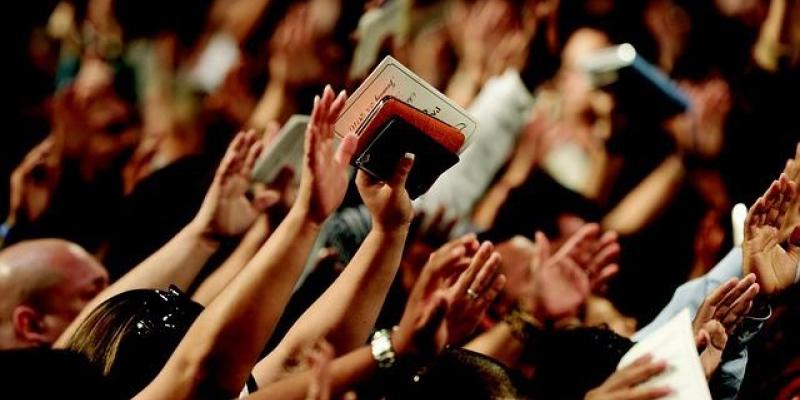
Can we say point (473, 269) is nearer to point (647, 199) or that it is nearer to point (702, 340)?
point (702, 340)

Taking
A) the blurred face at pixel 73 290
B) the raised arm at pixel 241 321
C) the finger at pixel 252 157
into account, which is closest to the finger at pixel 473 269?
the raised arm at pixel 241 321

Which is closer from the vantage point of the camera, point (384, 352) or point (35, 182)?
point (384, 352)

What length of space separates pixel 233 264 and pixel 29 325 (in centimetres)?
43

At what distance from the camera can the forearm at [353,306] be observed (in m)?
1.56

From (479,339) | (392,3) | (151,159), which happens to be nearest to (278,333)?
(479,339)

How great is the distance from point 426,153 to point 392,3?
4.95 feet

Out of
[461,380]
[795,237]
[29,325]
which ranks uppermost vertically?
[795,237]

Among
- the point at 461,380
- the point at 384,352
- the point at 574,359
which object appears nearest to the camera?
the point at 384,352

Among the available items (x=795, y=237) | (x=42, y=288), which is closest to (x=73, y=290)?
(x=42, y=288)

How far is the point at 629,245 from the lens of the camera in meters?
2.51

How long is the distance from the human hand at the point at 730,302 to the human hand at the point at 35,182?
1993 millimetres

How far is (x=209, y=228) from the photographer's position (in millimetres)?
2104

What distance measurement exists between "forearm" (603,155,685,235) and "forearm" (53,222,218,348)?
3.58 ft

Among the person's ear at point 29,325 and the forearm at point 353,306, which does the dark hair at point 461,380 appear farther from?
the person's ear at point 29,325
